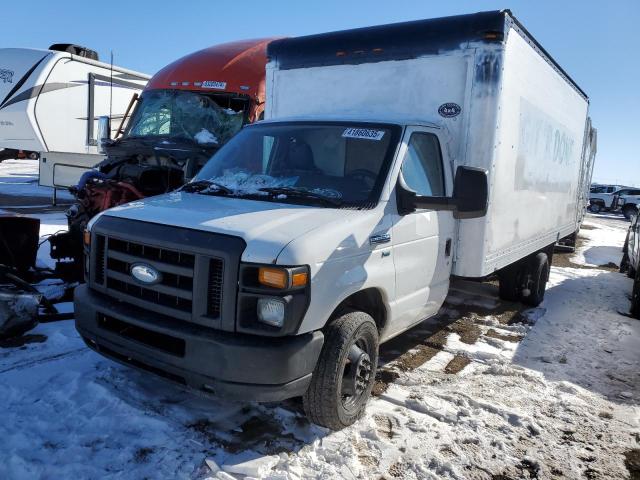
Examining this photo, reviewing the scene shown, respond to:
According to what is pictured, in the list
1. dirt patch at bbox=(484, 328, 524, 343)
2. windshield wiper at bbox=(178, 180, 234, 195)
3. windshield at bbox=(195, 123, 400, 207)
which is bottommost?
dirt patch at bbox=(484, 328, 524, 343)

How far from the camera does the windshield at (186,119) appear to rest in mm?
8109

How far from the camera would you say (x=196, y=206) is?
11.3 ft

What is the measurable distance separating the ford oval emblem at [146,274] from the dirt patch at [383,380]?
1.93m

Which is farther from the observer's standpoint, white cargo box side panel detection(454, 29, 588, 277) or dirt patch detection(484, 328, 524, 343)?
dirt patch detection(484, 328, 524, 343)

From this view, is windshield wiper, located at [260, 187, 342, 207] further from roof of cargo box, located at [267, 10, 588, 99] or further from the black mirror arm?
roof of cargo box, located at [267, 10, 588, 99]

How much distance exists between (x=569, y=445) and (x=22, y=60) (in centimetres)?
1581

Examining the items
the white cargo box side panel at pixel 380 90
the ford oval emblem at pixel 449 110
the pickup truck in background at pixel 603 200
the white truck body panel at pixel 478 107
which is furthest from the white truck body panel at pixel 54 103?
the pickup truck in background at pixel 603 200

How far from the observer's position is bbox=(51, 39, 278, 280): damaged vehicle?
7625 mm

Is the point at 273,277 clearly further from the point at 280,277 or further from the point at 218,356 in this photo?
the point at 218,356

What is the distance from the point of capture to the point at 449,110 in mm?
4641

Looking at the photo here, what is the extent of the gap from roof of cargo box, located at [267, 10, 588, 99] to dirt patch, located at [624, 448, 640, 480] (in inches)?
130

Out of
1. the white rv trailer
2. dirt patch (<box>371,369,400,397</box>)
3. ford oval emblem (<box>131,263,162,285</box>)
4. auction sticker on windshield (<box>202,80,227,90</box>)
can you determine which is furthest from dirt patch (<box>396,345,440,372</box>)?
the white rv trailer

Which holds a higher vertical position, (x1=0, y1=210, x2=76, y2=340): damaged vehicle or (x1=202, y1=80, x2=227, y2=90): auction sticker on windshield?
(x1=202, y1=80, x2=227, y2=90): auction sticker on windshield

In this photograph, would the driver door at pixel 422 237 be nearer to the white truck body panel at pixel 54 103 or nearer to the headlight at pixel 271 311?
the headlight at pixel 271 311
